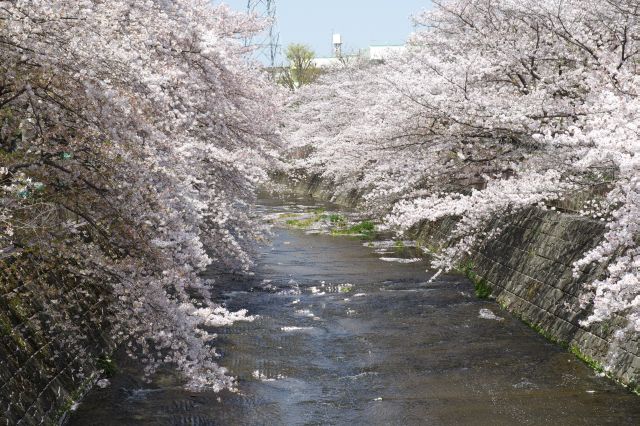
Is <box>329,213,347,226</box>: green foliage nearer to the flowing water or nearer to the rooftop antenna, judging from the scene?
the flowing water

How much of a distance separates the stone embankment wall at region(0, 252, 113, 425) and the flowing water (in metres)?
0.46

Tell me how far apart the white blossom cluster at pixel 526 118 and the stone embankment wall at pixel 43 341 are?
5871mm

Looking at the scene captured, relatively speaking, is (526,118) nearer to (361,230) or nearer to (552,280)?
(552,280)

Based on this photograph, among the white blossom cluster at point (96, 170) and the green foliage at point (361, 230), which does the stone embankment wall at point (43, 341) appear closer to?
the white blossom cluster at point (96, 170)

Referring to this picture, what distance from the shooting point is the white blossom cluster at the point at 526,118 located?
7.69m

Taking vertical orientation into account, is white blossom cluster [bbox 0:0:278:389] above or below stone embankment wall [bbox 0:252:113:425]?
above

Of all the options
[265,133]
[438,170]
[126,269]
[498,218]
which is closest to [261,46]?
[265,133]

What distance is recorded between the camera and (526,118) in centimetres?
1203

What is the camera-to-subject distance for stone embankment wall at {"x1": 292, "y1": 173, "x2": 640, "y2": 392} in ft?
33.9

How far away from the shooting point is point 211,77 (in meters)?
14.0

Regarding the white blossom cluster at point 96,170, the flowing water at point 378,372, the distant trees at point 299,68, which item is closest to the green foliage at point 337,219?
the flowing water at point 378,372

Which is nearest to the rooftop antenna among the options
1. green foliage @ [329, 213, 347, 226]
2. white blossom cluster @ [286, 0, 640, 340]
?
green foliage @ [329, 213, 347, 226]

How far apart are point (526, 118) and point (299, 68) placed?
190 feet

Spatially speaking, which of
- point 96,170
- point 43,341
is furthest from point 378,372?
point 96,170
